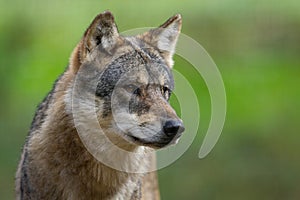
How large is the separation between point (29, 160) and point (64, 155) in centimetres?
32

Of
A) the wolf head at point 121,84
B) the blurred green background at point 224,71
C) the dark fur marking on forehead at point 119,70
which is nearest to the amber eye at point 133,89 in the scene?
the wolf head at point 121,84

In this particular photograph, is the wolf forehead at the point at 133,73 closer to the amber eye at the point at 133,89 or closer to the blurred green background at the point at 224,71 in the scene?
the amber eye at the point at 133,89

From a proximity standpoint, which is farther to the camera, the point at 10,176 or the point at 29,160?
the point at 10,176

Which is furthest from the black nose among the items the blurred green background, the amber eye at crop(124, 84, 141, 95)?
the blurred green background

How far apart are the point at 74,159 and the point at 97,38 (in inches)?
37.0

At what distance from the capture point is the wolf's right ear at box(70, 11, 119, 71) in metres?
7.36

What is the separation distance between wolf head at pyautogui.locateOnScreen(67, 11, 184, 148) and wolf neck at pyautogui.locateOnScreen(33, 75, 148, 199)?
0.64ft

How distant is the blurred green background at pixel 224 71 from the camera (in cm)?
1473

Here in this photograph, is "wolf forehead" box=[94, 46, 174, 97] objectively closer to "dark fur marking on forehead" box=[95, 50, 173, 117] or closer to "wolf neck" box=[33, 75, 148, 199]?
"dark fur marking on forehead" box=[95, 50, 173, 117]

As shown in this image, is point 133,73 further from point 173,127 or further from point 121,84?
point 173,127

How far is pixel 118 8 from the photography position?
50.9ft

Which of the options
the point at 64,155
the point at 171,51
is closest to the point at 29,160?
the point at 64,155

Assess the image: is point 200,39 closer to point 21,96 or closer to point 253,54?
point 253,54

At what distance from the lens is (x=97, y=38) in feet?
24.6
